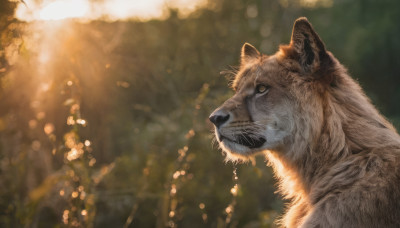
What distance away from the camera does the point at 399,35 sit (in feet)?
39.5

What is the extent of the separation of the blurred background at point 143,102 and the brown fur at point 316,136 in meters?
0.43

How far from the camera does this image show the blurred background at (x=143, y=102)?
3.85 meters

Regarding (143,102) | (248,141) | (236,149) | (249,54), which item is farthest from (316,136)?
(143,102)

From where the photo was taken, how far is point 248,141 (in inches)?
133

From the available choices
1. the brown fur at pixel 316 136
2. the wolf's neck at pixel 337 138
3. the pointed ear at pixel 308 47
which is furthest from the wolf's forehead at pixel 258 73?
the wolf's neck at pixel 337 138

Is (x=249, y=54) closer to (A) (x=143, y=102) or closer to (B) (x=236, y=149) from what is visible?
(B) (x=236, y=149)

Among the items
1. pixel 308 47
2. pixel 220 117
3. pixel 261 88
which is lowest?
pixel 220 117

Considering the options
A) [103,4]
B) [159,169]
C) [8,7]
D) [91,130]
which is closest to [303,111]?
[8,7]

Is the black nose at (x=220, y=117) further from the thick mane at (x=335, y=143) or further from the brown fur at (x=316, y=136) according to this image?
the thick mane at (x=335, y=143)

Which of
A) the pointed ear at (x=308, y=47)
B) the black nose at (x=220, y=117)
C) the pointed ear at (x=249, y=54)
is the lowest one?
the black nose at (x=220, y=117)

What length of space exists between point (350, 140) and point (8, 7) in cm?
257

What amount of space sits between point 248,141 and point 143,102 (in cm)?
424

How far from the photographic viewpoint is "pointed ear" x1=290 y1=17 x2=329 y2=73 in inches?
123

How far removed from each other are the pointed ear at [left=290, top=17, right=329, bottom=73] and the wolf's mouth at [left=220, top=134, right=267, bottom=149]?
61 cm
